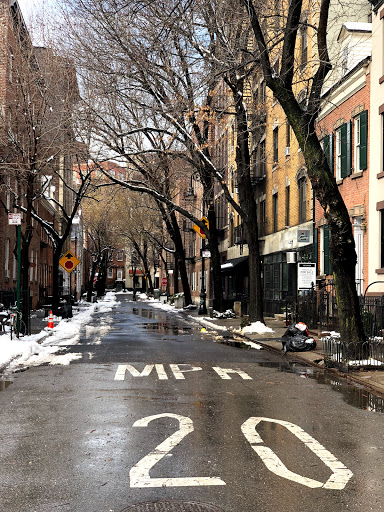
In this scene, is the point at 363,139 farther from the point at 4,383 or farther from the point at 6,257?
the point at 6,257

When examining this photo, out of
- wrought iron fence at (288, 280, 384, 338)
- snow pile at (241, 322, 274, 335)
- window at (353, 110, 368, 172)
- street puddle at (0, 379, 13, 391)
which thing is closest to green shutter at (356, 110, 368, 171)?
window at (353, 110, 368, 172)

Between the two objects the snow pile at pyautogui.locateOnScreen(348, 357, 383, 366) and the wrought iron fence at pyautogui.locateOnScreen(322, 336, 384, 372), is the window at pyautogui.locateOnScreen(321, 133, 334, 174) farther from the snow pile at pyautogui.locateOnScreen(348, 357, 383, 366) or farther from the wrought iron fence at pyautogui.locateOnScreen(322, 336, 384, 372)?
the snow pile at pyautogui.locateOnScreen(348, 357, 383, 366)

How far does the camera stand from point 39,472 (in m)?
5.71

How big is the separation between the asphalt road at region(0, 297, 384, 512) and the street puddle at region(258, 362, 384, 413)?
5 cm

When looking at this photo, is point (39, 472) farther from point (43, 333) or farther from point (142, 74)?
Answer: point (142, 74)

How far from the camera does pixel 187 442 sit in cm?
674

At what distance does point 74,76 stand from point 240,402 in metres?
19.8

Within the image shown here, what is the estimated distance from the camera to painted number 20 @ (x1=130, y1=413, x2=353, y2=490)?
5375 millimetres

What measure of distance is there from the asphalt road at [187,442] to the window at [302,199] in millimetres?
15458

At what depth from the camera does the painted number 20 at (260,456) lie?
538 centimetres

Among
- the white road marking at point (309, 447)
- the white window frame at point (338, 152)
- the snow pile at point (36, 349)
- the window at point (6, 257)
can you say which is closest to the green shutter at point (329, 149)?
the white window frame at point (338, 152)

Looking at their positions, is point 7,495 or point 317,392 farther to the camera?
point 317,392

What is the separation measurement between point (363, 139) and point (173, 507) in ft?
57.7

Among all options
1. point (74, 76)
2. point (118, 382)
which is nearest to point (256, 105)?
point (74, 76)
